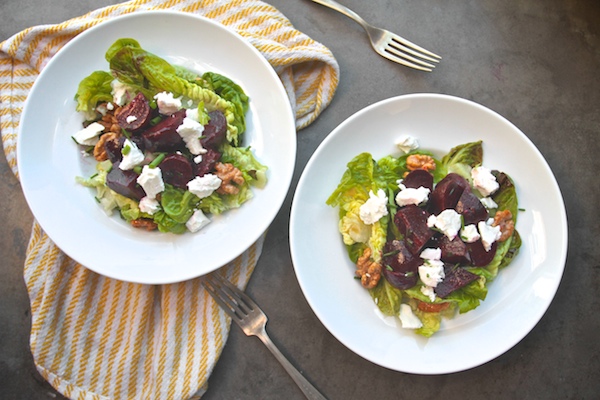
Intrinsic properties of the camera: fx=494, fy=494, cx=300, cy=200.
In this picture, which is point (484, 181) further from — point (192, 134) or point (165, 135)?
point (165, 135)

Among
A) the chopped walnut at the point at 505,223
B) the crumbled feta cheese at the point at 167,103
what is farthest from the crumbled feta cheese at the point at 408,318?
the crumbled feta cheese at the point at 167,103

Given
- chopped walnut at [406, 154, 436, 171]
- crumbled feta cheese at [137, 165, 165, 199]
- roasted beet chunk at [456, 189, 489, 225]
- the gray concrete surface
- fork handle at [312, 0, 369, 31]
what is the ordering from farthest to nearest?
fork handle at [312, 0, 369, 31] → the gray concrete surface → chopped walnut at [406, 154, 436, 171] → roasted beet chunk at [456, 189, 489, 225] → crumbled feta cheese at [137, 165, 165, 199]

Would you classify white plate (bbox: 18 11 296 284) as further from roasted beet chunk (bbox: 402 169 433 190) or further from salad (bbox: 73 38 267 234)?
roasted beet chunk (bbox: 402 169 433 190)

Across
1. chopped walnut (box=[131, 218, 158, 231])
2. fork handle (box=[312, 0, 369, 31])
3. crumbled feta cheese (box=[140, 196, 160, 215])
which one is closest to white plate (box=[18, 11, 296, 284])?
chopped walnut (box=[131, 218, 158, 231])

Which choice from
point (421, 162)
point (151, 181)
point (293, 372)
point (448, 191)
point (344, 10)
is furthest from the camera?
point (344, 10)

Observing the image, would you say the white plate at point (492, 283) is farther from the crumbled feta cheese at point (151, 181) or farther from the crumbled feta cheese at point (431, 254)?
the crumbled feta cheese at point (151, 181)

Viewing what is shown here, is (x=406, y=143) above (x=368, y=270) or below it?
above

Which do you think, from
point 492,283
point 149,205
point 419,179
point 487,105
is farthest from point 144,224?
point 487,105
